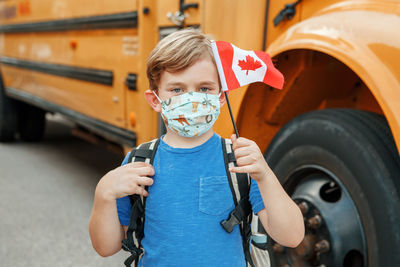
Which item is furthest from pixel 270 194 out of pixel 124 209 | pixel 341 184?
pixel 341 184

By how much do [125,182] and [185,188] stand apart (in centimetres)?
16

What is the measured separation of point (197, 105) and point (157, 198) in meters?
0.27

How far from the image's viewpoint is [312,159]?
6.07ft

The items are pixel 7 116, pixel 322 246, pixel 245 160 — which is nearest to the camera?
pixel 245 160

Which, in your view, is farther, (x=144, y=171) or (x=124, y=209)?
(x=124, y=209)

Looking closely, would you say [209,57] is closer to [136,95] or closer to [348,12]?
[348,12]

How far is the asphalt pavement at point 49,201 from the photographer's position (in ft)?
9.48

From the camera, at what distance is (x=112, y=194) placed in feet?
3.95

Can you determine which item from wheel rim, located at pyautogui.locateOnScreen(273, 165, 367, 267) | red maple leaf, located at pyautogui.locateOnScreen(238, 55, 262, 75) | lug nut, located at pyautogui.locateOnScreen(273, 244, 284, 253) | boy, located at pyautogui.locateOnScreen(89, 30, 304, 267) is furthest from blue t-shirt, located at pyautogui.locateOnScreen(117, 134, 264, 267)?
lug nut, located at pyautogui.locateOnScreen(273, 244, 284, 253)

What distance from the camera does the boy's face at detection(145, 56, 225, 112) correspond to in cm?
124

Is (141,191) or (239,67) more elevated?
(239,67)

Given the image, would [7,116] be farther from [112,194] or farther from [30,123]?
[112,194]

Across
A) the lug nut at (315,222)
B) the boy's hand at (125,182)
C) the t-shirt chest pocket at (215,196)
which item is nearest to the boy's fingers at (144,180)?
the boy's hand at (125,182)

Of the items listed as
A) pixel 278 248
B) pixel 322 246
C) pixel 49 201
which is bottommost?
pixel 49 201
